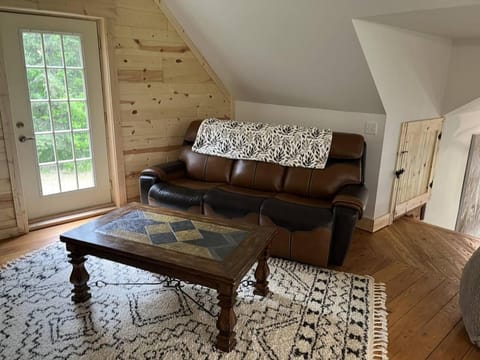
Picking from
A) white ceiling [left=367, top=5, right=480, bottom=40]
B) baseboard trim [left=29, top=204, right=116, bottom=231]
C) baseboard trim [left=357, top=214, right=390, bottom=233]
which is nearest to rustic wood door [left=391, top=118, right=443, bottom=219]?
baseboard trim [left=357, top=214, right=390, bottom=233]

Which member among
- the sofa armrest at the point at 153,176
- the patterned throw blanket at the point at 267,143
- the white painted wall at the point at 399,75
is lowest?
the sofa armrest at the point at 153,176

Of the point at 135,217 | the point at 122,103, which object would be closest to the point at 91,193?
the point at 122,103

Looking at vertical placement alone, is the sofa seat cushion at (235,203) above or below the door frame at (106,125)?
below

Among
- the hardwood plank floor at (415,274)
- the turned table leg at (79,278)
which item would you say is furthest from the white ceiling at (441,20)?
the turned table leg at (79,278)

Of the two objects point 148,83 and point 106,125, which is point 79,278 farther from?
point 148,83

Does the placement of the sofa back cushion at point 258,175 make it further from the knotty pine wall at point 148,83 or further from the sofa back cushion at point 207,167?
the knotty pine wall at point 148,83

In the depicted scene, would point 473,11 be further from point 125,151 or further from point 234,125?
point 125,151

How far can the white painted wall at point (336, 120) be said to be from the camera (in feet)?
11.2

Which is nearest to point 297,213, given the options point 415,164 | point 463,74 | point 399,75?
point 399,75

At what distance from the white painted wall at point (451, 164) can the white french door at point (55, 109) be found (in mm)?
3945

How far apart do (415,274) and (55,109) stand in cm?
342

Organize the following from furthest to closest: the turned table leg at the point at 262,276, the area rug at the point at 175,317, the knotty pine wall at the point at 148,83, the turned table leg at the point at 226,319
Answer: the knotty pine wall at the point at 148,83 < the turned table leg at the point at 262,276 < the area rug at the point at 175,317 < the turned table leg at the point at 226,319

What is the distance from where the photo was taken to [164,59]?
153 inches

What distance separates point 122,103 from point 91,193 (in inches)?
39.2
